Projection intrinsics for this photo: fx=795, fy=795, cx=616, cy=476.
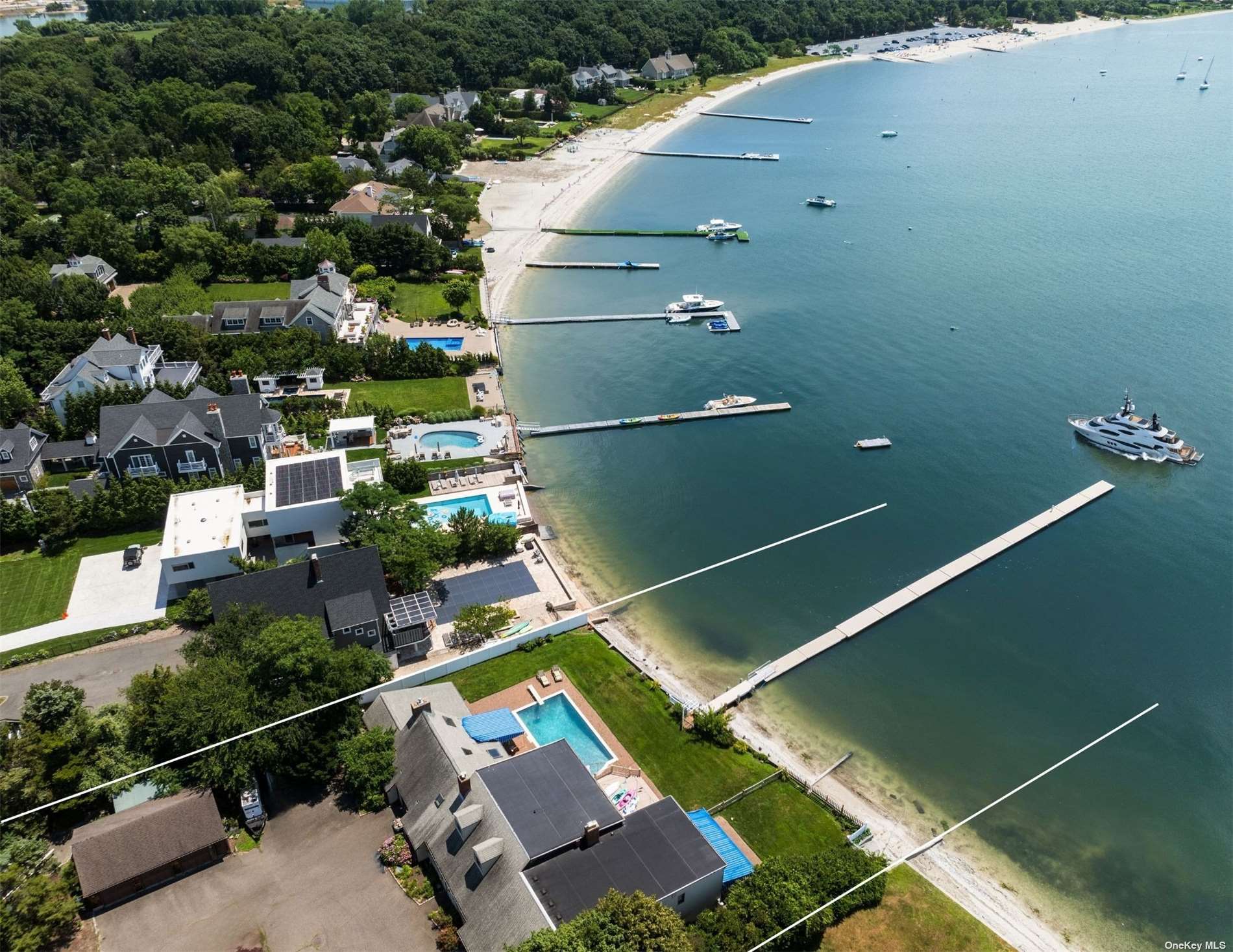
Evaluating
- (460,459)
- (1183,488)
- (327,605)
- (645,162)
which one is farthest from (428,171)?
(1183,488)

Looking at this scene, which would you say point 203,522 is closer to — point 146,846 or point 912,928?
point 146,846

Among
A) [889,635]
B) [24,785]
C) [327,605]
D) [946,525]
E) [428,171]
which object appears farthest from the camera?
[428,171]

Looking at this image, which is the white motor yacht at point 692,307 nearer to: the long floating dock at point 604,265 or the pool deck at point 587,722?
the long floating dock at point 604,265

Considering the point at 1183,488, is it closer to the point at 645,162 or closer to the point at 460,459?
the point at 460,459

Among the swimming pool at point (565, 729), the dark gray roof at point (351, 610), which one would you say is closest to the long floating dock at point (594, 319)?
the dark gray roof at point (351, 610)

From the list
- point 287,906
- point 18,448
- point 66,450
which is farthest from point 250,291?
point 287,906

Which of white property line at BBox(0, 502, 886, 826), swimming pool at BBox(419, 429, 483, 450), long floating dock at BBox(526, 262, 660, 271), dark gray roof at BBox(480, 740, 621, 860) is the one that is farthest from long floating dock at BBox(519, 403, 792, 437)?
long floating dock at BBox(526, 262, 660, 271)
